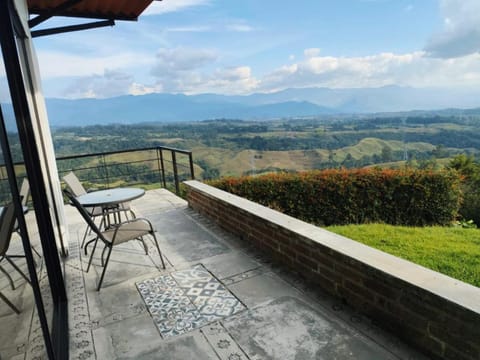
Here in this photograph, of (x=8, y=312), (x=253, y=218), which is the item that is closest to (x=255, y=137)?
(x=253, y=218)

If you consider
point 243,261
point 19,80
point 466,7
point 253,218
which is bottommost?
point 243,261

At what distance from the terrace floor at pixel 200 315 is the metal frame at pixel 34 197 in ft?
0.24

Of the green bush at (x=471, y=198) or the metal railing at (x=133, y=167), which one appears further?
the green bush at (x=471, y=198)

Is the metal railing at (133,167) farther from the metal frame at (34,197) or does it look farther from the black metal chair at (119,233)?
the metal frame at (34,197)

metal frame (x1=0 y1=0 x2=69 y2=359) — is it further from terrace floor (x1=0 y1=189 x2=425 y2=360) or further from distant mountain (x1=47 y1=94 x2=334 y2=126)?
distant mountain (x1=47 y1=94 x2=334 y2=126)

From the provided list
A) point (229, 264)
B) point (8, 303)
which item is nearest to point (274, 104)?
point (229, 264)

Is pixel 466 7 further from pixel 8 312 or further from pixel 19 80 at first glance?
pixel 8 312

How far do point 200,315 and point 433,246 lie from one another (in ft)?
9.04

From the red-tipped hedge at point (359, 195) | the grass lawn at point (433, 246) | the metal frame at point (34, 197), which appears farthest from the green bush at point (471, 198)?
Answer: the metal frame at point (34, 197)

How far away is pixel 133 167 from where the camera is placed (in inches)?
247

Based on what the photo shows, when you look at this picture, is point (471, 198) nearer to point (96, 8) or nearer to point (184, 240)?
point (184, 240)

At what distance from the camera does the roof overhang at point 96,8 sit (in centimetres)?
335

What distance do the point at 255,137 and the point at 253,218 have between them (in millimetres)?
9610

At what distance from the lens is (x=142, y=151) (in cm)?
625
